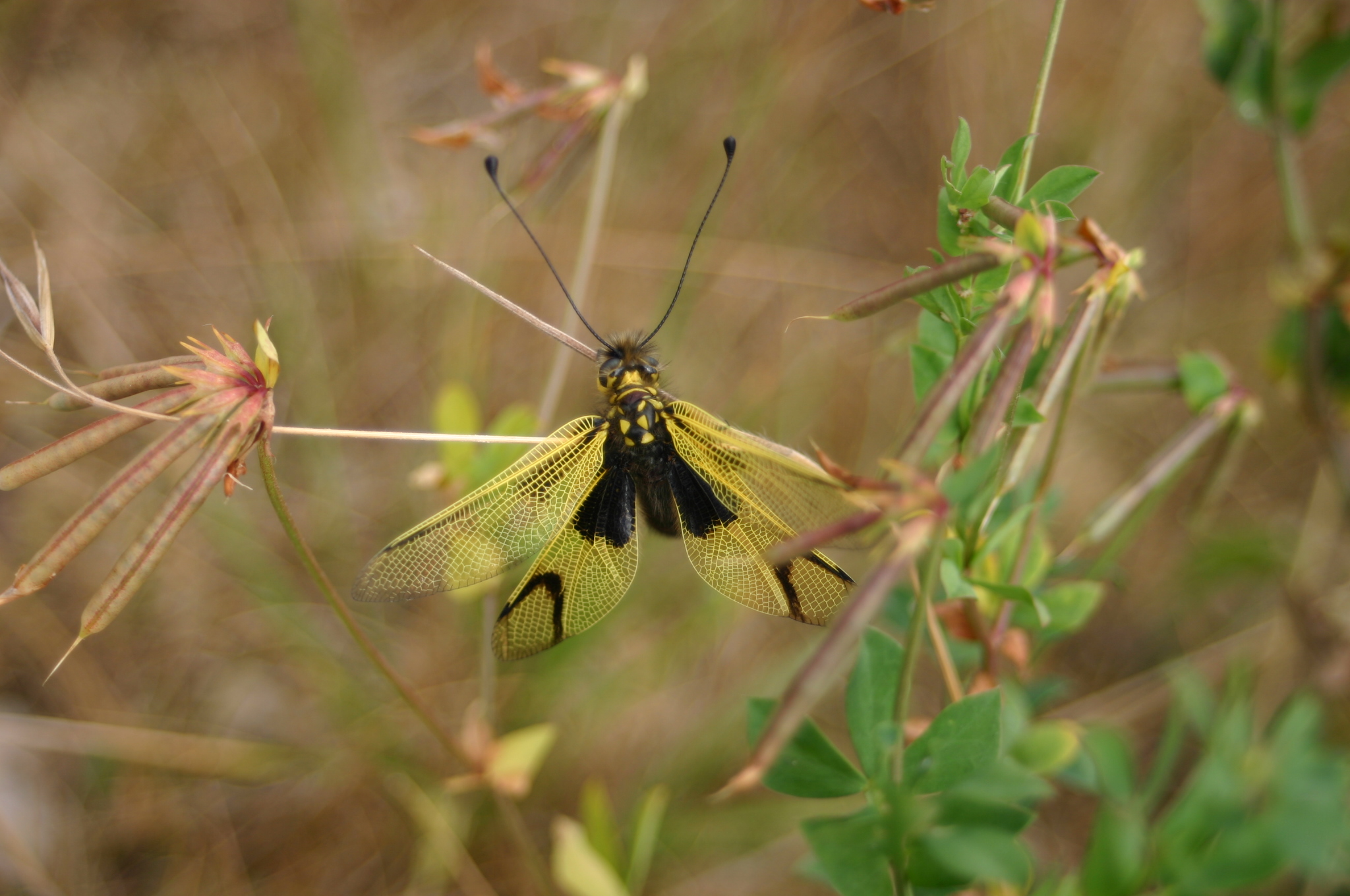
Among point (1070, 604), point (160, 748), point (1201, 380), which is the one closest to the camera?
point (1070, 604)

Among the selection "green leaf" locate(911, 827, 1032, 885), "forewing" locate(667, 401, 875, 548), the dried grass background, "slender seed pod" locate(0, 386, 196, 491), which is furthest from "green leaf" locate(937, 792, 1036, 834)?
the dried grass background

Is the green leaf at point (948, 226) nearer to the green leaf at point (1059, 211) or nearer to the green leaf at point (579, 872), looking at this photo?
the green leaf at point (1059, 211)

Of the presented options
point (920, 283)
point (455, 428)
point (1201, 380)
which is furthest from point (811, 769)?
point (1201, 380)

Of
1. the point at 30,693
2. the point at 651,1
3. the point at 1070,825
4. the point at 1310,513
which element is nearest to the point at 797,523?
the point at 1070,825

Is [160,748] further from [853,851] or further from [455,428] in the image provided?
[853,851]

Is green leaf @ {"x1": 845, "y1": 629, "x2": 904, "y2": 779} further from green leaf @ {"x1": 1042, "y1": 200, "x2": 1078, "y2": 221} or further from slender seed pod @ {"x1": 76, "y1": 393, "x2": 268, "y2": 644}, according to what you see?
slender seed pod @ {"x1": 76, "y1": 393, "x2": 268, "y2": 644}

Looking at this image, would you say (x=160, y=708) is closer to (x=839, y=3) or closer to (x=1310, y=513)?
(x=839, y=3)
